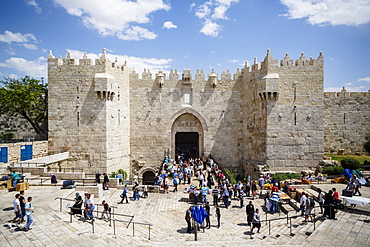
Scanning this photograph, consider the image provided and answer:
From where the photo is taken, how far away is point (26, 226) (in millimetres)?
9094

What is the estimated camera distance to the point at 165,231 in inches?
431

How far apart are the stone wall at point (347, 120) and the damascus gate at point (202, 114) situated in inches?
3.8

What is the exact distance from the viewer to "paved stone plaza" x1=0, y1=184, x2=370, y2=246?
28.7 feet

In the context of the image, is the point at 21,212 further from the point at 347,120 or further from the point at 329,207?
the point at 347,120

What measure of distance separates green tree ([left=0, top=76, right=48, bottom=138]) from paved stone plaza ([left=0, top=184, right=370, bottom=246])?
14016 mm

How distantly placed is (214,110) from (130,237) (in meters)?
16.8

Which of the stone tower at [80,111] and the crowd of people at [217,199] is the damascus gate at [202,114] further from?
the crowd of people at [217,199]

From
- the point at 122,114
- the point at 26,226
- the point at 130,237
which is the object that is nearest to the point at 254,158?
the point at 122,114

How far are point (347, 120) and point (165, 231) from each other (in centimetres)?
2342

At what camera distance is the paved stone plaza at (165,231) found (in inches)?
344

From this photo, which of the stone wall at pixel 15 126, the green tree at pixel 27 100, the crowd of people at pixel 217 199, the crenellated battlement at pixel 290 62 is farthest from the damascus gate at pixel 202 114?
the stone wall at pixel 15 126

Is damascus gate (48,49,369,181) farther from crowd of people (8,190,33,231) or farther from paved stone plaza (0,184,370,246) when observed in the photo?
crowd of people (8,190,33,231)

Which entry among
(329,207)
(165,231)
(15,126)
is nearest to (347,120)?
(329,207)

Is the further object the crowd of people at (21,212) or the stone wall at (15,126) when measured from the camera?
the stone wall at (15,126)
